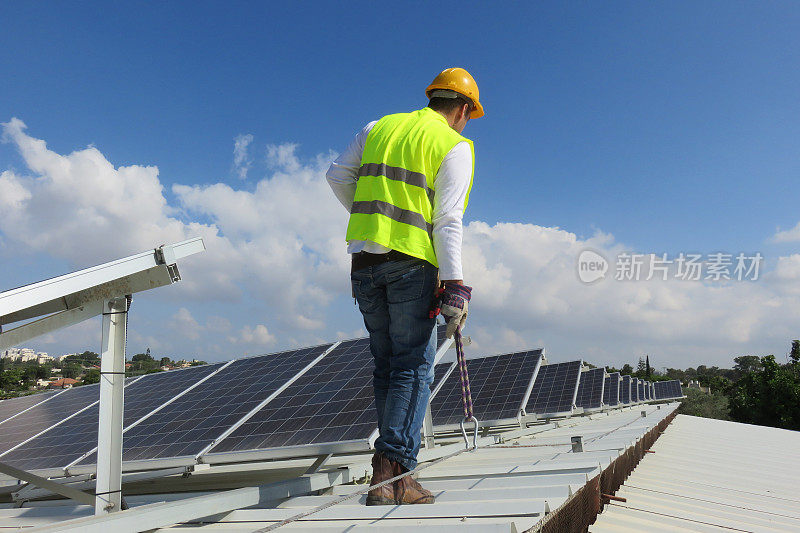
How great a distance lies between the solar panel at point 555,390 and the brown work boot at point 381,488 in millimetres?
11790

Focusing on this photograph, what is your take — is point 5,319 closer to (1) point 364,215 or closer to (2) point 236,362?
(1) point 364,215

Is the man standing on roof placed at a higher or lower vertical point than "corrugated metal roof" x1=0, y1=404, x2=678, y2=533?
higher

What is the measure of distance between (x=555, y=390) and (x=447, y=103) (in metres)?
14.9

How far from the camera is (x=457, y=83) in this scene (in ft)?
11.1

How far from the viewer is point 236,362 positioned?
909 cm

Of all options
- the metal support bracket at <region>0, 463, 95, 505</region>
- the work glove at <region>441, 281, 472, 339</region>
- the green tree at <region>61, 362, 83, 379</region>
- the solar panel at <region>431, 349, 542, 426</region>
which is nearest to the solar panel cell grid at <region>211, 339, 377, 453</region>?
the green tree at <region>61, 362, 83, 379</region>

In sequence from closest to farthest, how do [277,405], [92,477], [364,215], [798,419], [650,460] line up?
[364,215], [92,477], [277,405], [650,460], [798,419]

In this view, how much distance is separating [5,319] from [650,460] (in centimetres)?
675

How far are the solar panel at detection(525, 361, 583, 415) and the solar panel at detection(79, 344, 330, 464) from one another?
326 inches

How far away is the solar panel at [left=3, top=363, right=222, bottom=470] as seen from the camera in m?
6.11

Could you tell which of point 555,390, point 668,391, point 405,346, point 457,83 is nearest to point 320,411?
point 405,346

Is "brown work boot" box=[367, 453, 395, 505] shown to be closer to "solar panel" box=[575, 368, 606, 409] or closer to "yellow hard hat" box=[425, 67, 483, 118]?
"yellow hard hat" box=[425, 67, 483, 118]

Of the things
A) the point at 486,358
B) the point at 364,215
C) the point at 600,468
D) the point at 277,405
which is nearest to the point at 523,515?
the point at 600,468

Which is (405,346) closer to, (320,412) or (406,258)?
(406,258)
